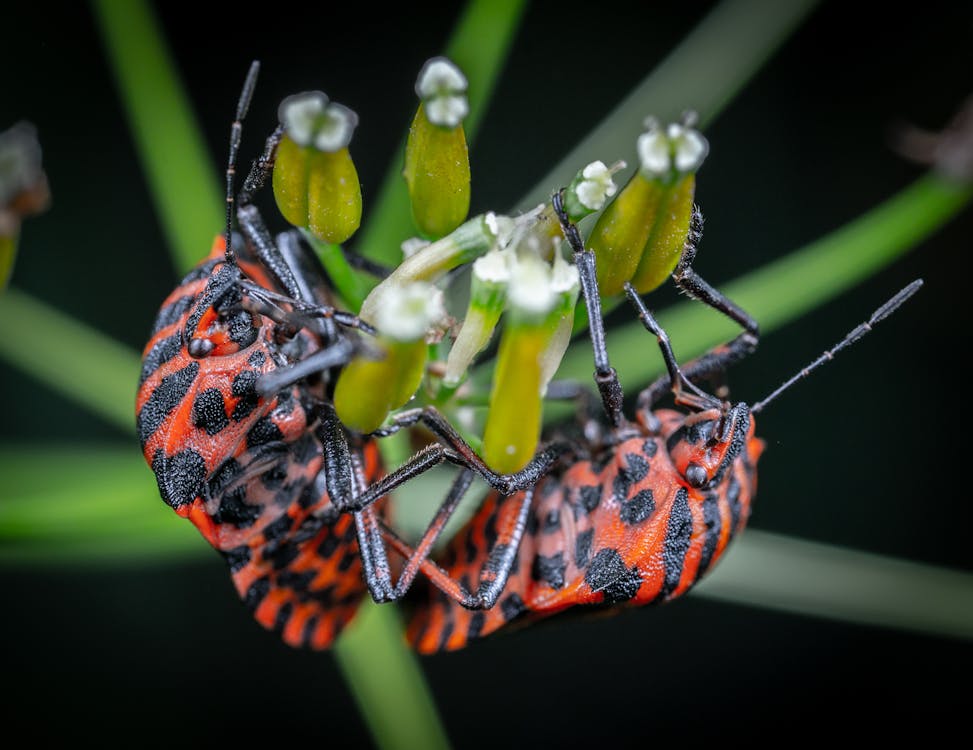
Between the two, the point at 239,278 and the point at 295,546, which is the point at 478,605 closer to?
the point at 295,546

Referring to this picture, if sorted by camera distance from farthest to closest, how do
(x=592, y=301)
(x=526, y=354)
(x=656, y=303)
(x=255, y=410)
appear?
(x=656, y=303) < (x=255, y=410) < (x=592, y=301) < (x=526, y=354)

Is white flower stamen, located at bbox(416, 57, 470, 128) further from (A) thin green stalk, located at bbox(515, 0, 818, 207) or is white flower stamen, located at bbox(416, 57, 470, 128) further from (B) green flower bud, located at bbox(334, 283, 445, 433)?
(A) thin green stalk, located at bbox(515, 0, 818, 207)

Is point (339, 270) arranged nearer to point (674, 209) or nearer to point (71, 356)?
point (674, 209)

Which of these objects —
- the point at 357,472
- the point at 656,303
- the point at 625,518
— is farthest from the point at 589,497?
the point at 656,303

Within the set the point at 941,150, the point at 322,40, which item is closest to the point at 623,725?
the point at 941,150

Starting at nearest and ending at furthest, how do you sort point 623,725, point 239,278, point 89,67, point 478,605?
point 239,278 → point 478,605 → point 89,67 → point 623,725

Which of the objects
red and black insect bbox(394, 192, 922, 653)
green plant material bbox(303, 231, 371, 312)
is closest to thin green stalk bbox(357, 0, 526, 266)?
green plant material bbox(303, 231, 371, 312)
